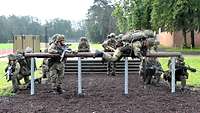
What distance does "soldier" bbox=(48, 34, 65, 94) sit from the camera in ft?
40.5

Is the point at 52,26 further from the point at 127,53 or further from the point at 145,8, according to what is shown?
the point at 127,53

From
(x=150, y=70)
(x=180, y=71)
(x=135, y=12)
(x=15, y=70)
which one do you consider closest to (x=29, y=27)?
(x=135, y=12)

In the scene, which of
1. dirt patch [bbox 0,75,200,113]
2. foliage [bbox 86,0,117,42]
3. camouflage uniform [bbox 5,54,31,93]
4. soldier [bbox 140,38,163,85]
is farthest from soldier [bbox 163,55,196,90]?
foliage [bbox 86,0,117,42]

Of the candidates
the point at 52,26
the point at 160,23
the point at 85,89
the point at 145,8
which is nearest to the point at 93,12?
the point at 52,26

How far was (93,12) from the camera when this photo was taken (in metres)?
119

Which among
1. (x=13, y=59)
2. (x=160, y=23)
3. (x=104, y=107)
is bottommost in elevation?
(x=104, y=107)

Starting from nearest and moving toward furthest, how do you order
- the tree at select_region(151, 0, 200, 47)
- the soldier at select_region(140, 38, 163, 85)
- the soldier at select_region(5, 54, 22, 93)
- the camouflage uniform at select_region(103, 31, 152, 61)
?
the camouflage uniform at select_region(103, 31, 152, 61), the soldier at select_region(5, 54, 22, 93), the soldier at select_region(140, 38, 163, 85), the tree at select_region(151, 0, 200, 47)

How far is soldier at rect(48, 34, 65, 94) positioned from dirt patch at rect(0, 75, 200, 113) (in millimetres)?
290

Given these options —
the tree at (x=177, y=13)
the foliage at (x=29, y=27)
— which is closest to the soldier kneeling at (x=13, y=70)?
the tree at (x=177, y=13)

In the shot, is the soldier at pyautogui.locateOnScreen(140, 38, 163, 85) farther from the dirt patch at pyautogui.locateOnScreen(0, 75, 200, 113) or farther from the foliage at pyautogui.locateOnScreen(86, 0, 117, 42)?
the foliage at pyautogui.locateOnScreen(86, 0, 117, 42)

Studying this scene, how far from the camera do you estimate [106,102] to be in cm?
1110

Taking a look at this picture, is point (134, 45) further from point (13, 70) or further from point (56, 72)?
point (13, 70)

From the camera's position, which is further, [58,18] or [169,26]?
[58,18]

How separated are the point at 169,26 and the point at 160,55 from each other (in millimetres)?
35672
